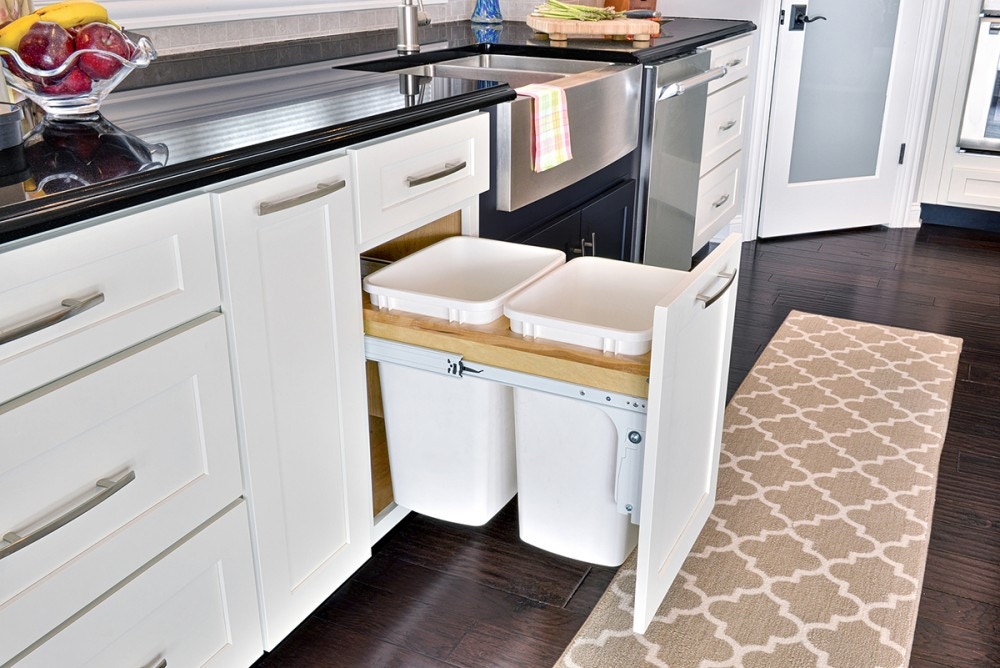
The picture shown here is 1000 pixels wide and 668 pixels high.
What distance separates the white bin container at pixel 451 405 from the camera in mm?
1664

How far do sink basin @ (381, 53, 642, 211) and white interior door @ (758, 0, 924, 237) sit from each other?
158cm

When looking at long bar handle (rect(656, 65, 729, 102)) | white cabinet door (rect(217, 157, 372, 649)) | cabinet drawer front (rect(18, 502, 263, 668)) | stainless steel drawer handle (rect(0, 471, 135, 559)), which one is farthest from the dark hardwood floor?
long bar handle (rect(656, 65, 729, 102))

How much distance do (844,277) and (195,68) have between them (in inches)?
103

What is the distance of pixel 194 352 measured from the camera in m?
1.23

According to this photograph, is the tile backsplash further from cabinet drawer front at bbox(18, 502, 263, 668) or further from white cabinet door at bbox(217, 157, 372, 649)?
cabinet drawer front at bbox(18, 502, 263, 668)

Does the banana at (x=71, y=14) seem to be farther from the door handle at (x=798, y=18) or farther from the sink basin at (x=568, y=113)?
the door handle at (x=798, y=18)

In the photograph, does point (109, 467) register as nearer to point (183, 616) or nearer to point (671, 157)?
point (183, 616)

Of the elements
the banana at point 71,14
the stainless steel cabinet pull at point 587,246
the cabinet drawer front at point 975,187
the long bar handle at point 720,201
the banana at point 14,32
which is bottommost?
the cabinet drawer front at point 975,187

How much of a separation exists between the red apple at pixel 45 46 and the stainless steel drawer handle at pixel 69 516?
62 centimetres

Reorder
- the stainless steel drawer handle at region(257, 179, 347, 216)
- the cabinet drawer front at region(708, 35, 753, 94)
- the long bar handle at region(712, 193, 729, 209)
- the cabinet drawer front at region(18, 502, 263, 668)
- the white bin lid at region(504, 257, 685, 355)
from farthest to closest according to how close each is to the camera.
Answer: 1. the long bar handle at region(712, 193, 729, 209)
2. the cabinet drawer front at region(708, 35, 753, 94)
3. the white bin lid at region(504, 257, 685, 355)
4. the stainless steel drawer handle at region(257, 179, 347, 216)
5. the cabinet drawer front at region(18, 502, 263, 668)

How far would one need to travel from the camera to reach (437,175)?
5.65ft

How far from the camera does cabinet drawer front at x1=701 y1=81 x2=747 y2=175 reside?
10.5 feet

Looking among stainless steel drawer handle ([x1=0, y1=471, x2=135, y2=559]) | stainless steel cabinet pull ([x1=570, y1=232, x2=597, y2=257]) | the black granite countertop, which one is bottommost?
stainless steel cabinet pull ([x1=570, y1=232, x2=597, y2=257])

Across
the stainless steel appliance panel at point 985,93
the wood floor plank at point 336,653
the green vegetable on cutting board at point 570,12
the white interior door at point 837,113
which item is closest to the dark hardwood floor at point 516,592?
the wood floor plank at point 336,653
